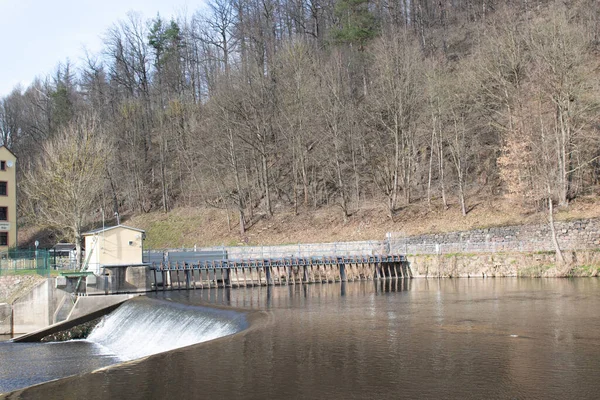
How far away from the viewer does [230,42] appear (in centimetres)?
7975

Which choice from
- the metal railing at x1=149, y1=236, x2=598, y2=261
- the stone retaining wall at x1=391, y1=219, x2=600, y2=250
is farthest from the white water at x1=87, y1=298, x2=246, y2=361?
the stone retaining wall at x1=391, y1=219, x2=600, y2=250

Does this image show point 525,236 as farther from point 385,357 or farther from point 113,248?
point 385,357

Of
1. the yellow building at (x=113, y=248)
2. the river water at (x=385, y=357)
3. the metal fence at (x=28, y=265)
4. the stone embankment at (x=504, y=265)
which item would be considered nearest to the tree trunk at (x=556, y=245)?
the stone embankment at (x=504, y=265)

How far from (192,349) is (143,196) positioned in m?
54.8

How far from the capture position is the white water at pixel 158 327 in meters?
21.8

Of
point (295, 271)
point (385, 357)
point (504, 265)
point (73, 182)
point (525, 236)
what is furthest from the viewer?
point (295, 271)

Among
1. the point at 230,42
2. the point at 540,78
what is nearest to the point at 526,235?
the point at 540,78

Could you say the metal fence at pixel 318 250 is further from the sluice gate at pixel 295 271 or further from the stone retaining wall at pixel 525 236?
the sluice gate at pixel 295 271

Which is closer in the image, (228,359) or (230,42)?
(228,359)

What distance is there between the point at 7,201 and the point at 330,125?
3158 centimetres

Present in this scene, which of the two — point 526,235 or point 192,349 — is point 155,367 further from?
point 526,235

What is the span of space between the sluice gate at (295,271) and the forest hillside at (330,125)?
5.22m

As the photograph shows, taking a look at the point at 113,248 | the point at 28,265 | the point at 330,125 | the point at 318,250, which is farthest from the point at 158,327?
the point at 330,125

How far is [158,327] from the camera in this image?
24.1 metres
